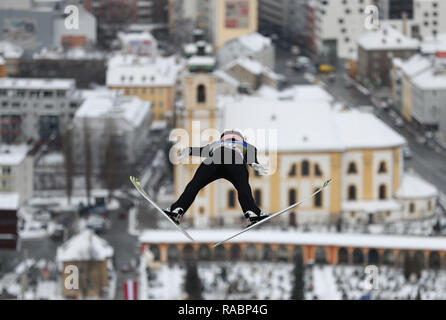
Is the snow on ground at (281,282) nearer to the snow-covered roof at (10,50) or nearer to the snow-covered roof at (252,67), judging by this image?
the snow-covered roof at (252,67)

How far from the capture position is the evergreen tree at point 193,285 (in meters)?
22.6

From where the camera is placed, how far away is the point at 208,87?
25.8 m

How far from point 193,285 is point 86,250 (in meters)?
1.76

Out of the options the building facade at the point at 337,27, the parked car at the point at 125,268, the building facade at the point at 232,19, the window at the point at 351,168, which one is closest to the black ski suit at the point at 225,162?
the parked car at the point at 125,268

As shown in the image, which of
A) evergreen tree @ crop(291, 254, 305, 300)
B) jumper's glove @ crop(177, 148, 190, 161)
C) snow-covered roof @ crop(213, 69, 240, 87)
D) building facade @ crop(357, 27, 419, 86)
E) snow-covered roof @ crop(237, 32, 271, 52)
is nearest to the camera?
jumper's glove @ crop(177, 148, 190, 161)

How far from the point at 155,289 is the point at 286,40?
73.7ft

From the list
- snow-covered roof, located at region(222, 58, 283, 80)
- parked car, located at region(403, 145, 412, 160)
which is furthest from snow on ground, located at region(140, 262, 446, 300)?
snow-covered roof, located at region(222, 58, 283, 80)

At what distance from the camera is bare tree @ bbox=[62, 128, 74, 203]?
2981 centimetres

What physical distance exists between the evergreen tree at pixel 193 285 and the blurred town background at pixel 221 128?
33 millimetres

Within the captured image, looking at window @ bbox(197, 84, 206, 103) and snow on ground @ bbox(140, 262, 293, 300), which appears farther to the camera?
window @ bbox(197, 84, 206, 103)

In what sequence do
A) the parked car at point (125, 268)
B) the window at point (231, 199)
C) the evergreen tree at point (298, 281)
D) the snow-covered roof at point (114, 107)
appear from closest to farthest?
the evergreen tree at point (298, 281), the parked car at point (125, 268), the window at point (231, 199), the snow-covered roof at point (114, 107)

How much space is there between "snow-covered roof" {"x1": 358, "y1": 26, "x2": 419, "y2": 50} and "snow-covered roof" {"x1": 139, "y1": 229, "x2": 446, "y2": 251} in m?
13.2

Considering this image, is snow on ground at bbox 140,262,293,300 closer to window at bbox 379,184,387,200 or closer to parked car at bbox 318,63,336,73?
window at bbox 379,184,387,200
